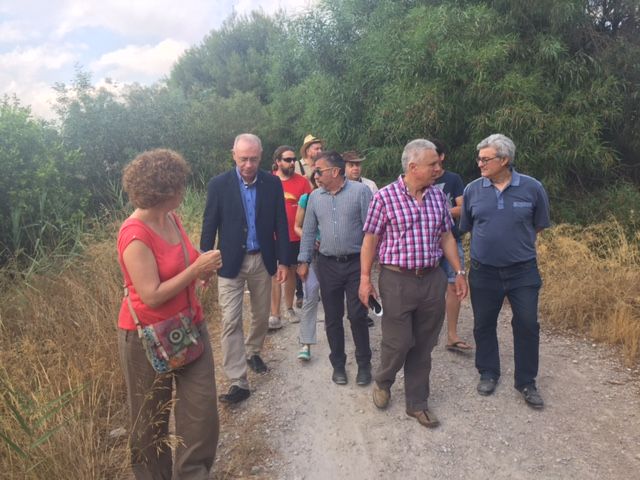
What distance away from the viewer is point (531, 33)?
7426mm

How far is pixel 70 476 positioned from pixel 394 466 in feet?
5.88

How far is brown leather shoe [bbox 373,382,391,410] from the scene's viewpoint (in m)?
3.31

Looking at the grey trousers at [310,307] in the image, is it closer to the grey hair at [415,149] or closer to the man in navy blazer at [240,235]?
the man in navy blazer at [240,235]

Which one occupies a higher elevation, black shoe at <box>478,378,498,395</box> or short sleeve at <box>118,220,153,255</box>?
short sleeve at <box>118,220,153,255</box>

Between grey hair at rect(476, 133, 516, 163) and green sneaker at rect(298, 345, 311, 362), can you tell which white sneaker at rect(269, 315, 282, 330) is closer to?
green sneaker at rect(298, 345, 311, 362)

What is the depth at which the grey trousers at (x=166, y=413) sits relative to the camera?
2229 millimetres

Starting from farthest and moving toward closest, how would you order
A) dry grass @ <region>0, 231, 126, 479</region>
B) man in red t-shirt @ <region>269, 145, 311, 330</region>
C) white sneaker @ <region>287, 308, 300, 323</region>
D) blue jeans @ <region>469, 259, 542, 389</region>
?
white sneaker @ <region>287, 308, 300, 323</region>, man in red t-shirt @ <region>269, 145, 311, 330</region>, blue jeans @ <region>469, 259, 542, 389</region>, dry grass @ <region>0, 231, 126, 479</region>

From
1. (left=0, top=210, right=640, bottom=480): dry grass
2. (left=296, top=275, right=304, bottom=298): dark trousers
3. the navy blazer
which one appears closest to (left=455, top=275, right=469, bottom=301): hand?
the navy blazer

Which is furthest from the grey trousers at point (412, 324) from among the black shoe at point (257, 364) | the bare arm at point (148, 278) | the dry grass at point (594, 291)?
the dry grass at point (594, 291)

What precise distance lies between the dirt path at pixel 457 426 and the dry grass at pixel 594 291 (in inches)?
11.3

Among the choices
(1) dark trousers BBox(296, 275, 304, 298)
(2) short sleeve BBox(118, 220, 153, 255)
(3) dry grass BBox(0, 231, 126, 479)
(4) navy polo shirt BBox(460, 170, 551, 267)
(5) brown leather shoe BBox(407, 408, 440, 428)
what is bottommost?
(5) brown leather shoe BBox(407, 408, 440, 428)

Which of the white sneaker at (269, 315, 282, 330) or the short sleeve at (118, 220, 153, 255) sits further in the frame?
the white sneaker at (269, 315, 282, 330)

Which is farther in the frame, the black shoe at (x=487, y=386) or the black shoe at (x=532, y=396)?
the black shoe at (x=487, y=386)

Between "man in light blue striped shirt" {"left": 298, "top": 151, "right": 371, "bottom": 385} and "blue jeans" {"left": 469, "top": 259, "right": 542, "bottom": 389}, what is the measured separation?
87 centimetres
